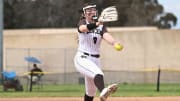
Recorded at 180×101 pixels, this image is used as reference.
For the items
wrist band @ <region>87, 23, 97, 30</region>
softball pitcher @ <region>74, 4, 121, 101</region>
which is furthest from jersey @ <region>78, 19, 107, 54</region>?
wrist band @ <region>87, 23, 97, 30</region>

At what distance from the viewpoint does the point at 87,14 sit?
34.9 ft

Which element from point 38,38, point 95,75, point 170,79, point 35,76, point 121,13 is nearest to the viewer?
point 95,75

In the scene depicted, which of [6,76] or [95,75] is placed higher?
[95,75]

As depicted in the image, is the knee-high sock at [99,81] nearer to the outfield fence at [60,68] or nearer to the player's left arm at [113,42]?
the player's left arm at [113,42]

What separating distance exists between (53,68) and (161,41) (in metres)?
7.80

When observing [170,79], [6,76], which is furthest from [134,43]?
[6,76]

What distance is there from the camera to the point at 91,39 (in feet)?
35.2

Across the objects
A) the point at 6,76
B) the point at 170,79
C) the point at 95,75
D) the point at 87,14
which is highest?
the point at 87,14

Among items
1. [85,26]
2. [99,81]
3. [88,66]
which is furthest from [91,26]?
[99,81]

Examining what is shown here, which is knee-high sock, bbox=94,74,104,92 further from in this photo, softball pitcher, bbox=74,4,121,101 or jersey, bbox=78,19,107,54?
jersey, bbox=78,19,107,54

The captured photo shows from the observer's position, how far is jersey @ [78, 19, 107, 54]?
10.6m

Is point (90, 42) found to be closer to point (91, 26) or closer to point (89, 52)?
point (89, 52)

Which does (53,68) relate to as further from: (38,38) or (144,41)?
(144,41)

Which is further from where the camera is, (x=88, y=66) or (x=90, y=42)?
(x=90, y=42)
